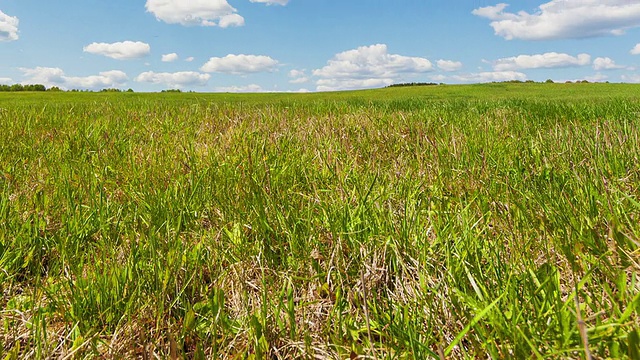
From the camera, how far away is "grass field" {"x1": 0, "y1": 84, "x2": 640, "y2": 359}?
48.8 inches

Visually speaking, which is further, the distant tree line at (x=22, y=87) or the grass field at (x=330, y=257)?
the distant tree line at (x=22, y=87)

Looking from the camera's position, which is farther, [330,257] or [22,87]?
[22,87]

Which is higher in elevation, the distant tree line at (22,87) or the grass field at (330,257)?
the distant tree line at (22,87)

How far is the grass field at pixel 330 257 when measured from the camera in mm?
1240

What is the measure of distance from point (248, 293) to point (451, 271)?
0.78 metres

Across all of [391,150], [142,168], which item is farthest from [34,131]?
[391,150]

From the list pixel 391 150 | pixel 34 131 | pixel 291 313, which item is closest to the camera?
pixel 291 313

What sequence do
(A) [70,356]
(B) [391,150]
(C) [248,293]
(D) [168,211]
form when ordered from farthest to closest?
1. (B) [391,150]
2. (D) [168,211]
3. (C) [248,293]
4. (A) [70,356]

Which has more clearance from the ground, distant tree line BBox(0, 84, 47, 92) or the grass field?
distant tree line BBox(0, 84, 47, 92)

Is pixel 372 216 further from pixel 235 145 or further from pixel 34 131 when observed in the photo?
pixel 34 131

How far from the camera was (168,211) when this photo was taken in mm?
2135

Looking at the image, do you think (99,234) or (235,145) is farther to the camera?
(235,145)

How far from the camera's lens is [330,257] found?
1.81m

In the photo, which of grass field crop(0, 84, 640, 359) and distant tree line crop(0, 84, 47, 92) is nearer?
grass field crop(0, 84, 640, 359)
